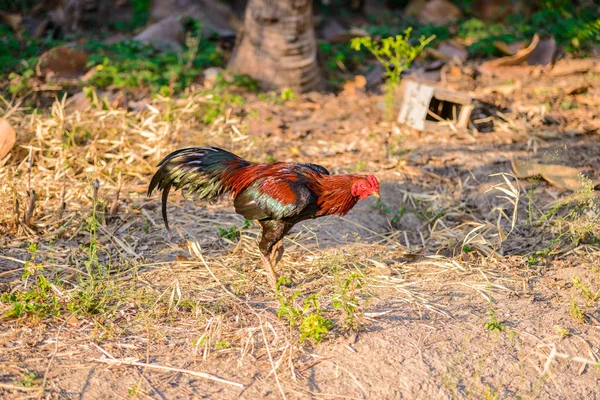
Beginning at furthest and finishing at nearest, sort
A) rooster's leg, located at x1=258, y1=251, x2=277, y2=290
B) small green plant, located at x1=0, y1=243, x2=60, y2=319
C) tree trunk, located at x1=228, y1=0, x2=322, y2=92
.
→ tree trunk, located at x1=228, y1=0, x2=322, y2=92
rooster's leg, located at x1=258, y1=251, x2=277, y2=290
small green plant, located at x1=0, y1=243, x2=60, y2=319

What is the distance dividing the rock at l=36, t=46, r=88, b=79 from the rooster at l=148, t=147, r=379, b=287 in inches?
189

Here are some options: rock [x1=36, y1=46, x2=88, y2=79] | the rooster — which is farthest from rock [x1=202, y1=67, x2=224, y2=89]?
the rooster

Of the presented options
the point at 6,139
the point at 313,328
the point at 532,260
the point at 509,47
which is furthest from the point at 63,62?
the point at 532,260

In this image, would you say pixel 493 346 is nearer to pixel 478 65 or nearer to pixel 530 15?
pixel 478 65

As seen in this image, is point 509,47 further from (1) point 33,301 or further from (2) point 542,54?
(1) point 33,301

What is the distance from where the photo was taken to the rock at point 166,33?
31.7ft

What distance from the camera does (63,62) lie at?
8.77 metres

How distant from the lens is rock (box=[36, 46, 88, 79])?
8594 millimetres

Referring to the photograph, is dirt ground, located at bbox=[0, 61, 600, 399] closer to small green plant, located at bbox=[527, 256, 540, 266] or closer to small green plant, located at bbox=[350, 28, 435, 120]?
small green plant, located at bbox=[527, 256, 540, 266]

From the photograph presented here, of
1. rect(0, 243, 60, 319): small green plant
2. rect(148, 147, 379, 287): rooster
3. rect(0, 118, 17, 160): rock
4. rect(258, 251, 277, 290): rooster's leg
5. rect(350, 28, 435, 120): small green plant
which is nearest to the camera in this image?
rect(0, 243, 60, 319): small green plant

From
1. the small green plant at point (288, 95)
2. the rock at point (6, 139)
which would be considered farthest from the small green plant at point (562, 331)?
the small green plant at point (288, 95)

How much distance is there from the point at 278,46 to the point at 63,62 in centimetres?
296

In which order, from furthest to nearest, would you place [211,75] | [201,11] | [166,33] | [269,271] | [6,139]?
[201,11], [166,33], [211,75], [6,139], [269,271]

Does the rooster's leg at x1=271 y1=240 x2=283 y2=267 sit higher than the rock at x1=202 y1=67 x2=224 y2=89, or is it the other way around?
the rooster's leg at x1=271 y1=240 x2=283 y2=267
